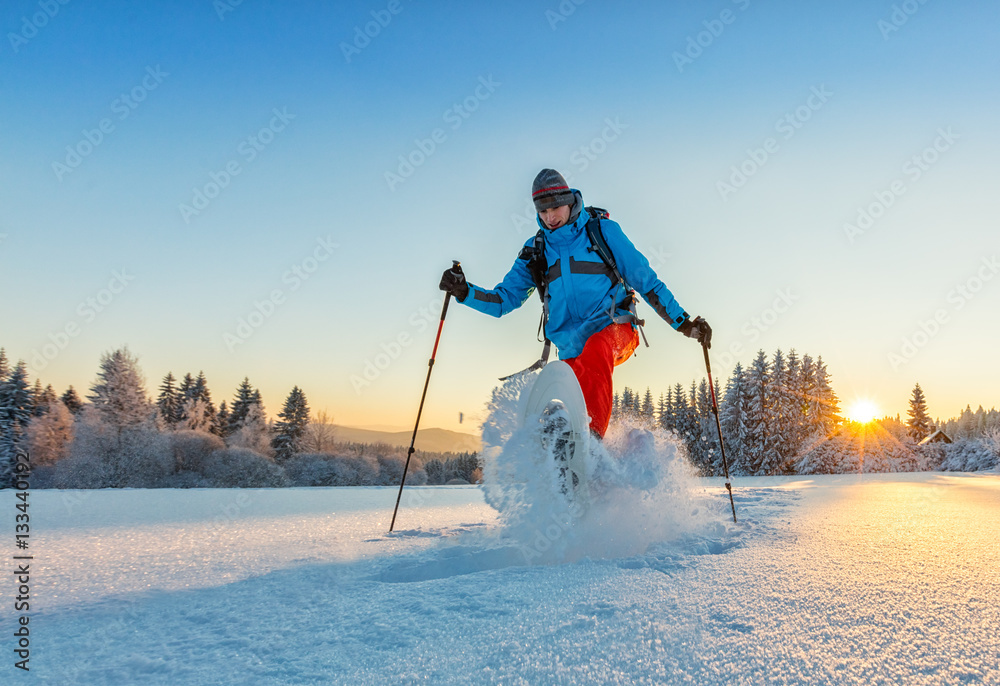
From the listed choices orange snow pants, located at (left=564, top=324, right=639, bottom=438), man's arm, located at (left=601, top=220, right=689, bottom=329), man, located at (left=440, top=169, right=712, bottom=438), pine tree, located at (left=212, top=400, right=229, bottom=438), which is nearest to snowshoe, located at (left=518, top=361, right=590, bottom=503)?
orange snow pants, located at (left=564, top=324, right=639, bottom=438)

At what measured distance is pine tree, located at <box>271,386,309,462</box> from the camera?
39500 millimetres

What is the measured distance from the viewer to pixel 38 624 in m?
1.49

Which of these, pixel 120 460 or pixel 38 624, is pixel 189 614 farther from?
pixel 120 460

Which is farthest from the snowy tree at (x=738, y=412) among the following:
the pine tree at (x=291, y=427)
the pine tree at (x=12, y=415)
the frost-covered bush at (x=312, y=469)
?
the pine tree at (x=12, y=415)

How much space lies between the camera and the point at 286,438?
39844 millimetres

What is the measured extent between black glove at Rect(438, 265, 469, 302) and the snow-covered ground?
Result: 1.96 m

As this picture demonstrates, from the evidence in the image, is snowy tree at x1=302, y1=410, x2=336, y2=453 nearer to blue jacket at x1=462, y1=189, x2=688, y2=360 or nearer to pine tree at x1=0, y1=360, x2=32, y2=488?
pine tree at x1=0, y1=360, x2=32, y2=488

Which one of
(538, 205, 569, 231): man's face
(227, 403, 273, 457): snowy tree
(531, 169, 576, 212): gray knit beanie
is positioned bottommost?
(227, 403, 273, 457): snowy tree

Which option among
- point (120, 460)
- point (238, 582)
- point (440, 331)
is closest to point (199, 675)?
point (238, 582)

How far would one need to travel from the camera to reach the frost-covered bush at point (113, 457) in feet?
85.3

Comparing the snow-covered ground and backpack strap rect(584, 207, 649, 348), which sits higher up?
backpack strap rect(584, 207, 649, 348)

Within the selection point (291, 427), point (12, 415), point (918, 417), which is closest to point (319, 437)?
point (291, 427)

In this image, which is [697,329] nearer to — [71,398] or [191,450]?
[191,450]

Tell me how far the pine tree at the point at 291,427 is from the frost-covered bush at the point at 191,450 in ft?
25.4
